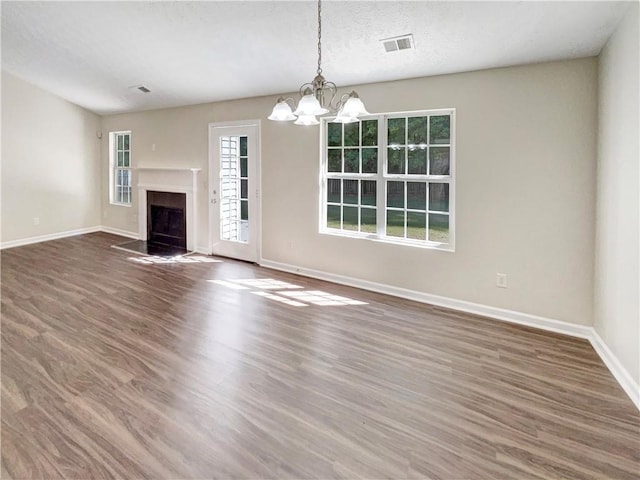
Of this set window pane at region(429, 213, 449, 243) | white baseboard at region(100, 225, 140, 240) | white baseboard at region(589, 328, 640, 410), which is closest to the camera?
white baseboard at region(589, 328, 640, 410)

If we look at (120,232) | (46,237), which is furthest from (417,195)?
(46,237)

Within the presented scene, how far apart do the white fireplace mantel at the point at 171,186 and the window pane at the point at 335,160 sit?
2534 mm

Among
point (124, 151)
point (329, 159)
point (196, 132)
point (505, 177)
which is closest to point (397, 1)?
point (505, 177)

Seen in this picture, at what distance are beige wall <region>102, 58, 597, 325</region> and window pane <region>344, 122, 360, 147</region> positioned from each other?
31 cm

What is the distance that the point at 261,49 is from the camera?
3.94 m

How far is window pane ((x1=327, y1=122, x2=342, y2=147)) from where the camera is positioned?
4734 millimetres

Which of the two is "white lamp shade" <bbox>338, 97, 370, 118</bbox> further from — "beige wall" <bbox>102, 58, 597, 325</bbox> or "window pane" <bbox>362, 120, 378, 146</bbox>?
"window pane" <bbox>362, 120, 378, 146</bbox>

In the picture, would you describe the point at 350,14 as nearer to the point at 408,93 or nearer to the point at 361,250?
the point at 408,93

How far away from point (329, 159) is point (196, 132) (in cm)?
264

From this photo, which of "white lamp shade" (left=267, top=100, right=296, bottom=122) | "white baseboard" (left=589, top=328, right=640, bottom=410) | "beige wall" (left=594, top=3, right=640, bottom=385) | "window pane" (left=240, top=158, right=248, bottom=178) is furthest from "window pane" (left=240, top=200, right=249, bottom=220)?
"white baseboard" (left=589, top=328, right=640, bottom=410)

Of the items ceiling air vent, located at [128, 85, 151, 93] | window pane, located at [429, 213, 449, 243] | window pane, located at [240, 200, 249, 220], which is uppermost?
ceiling air vent, located at [128, 85, 151, 93]

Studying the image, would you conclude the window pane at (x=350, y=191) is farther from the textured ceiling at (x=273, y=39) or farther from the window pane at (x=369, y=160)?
the textured ceiling at (x=273, y=39)

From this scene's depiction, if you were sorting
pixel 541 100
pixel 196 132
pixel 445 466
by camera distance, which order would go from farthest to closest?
pixel 196 132, pixel 541 100, pixel 445 466

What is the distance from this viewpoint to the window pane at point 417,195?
4195mm
